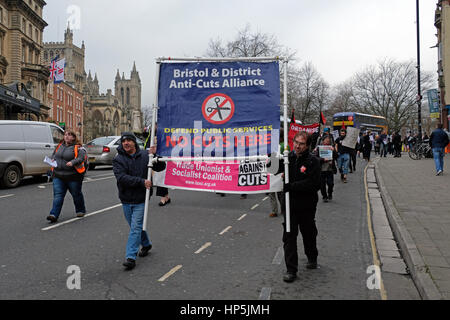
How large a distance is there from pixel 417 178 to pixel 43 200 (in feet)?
37.6

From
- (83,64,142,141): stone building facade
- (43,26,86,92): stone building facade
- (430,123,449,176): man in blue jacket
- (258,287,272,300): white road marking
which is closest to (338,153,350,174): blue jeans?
(430,123,449,176): man in blue jacket

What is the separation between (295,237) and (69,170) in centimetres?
491

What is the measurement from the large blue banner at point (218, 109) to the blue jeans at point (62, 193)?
3135 mm

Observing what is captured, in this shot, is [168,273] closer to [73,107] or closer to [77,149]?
[77,149]

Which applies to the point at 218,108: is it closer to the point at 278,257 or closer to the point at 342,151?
the point at 278,257

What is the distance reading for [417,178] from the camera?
44.6 ft

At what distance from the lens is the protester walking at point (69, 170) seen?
7535 millimetres

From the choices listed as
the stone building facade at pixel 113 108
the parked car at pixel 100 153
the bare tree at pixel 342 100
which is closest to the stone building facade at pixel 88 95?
the stone building facade at pixel 113 108

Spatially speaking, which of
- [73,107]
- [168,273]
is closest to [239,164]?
[168,273]

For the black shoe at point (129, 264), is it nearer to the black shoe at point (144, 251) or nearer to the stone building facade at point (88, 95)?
the black shoe at point (144, 251)

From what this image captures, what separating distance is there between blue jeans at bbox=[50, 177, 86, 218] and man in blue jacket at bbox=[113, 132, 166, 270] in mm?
2969

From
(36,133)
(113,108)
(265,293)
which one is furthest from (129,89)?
(265,293)

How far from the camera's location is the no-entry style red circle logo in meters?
5.11

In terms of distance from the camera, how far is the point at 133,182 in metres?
4.77
